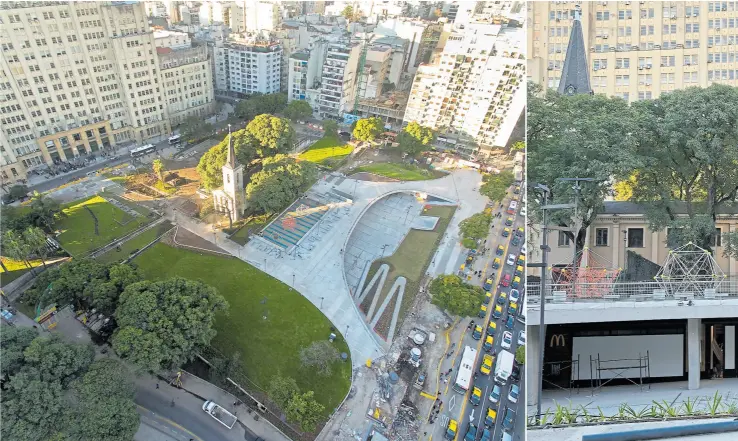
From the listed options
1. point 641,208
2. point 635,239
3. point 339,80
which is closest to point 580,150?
point 641,208

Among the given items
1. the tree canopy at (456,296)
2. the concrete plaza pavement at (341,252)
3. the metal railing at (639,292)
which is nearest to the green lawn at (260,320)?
the concrete plaza pavement at (341,252)

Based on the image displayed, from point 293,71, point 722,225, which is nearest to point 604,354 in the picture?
point 722,225

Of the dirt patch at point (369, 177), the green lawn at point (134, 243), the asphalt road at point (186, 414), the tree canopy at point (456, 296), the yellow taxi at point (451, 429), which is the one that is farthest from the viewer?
the dirt patch at point (369, 177)

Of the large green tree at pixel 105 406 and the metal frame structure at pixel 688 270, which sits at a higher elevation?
the metal frame structure at pixel 688 270

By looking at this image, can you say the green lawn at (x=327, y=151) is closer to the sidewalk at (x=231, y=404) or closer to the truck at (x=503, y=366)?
the truck at (x=503, y=366)

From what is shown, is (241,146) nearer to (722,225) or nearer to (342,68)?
(342,68)

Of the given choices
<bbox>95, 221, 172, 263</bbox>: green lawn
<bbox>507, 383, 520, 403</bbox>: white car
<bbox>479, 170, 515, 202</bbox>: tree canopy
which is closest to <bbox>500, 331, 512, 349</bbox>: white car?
<bbox>507, 383, 520, 403</bbox>: white car
